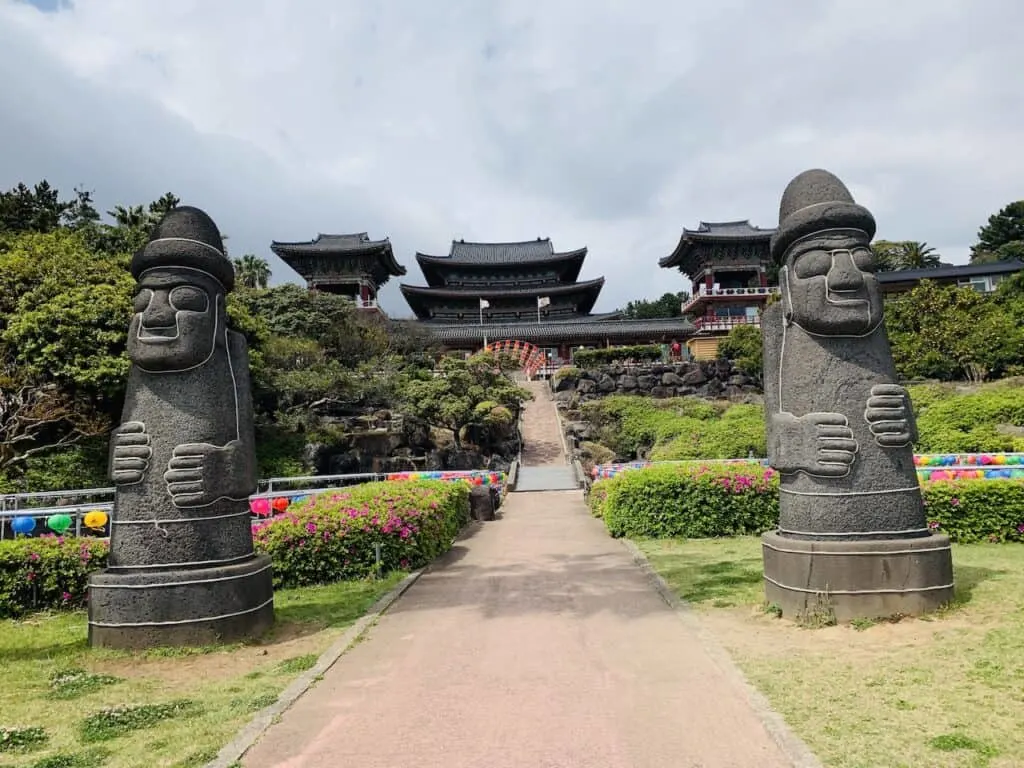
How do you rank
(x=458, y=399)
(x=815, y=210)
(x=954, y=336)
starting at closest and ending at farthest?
(x=815, y=210) < (x=458, y=399) < (x=954, y=336)

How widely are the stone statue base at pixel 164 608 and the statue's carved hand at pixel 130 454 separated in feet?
2.75

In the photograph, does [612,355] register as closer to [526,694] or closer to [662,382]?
[662,382]

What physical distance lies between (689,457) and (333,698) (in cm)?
1701

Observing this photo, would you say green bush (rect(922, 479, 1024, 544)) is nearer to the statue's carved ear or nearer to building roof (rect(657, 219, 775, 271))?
the statue's carved ear

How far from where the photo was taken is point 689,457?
20172 mm

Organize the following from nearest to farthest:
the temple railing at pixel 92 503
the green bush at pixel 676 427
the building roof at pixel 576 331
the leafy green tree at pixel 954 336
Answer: the temple railing at pixel 92 503 < the green bush at pixel 676 427 < the leafy green tree at pixel 954 336 < the building roof at pixel 576 331

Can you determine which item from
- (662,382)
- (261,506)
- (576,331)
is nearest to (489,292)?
(576,331)

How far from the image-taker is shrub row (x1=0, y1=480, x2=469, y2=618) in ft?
24.0

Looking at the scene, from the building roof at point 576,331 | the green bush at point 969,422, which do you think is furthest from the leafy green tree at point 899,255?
the green bush at point 969,422

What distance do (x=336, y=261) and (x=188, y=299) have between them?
38.9 m

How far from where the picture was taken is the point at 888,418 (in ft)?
19.8

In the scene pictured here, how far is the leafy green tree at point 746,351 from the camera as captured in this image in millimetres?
33544

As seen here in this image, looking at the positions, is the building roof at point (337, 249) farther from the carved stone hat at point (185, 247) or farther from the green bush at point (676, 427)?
the carved stone hat at point (185, 247)

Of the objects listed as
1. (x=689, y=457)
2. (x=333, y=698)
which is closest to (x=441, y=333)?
(x=689, y=457)
